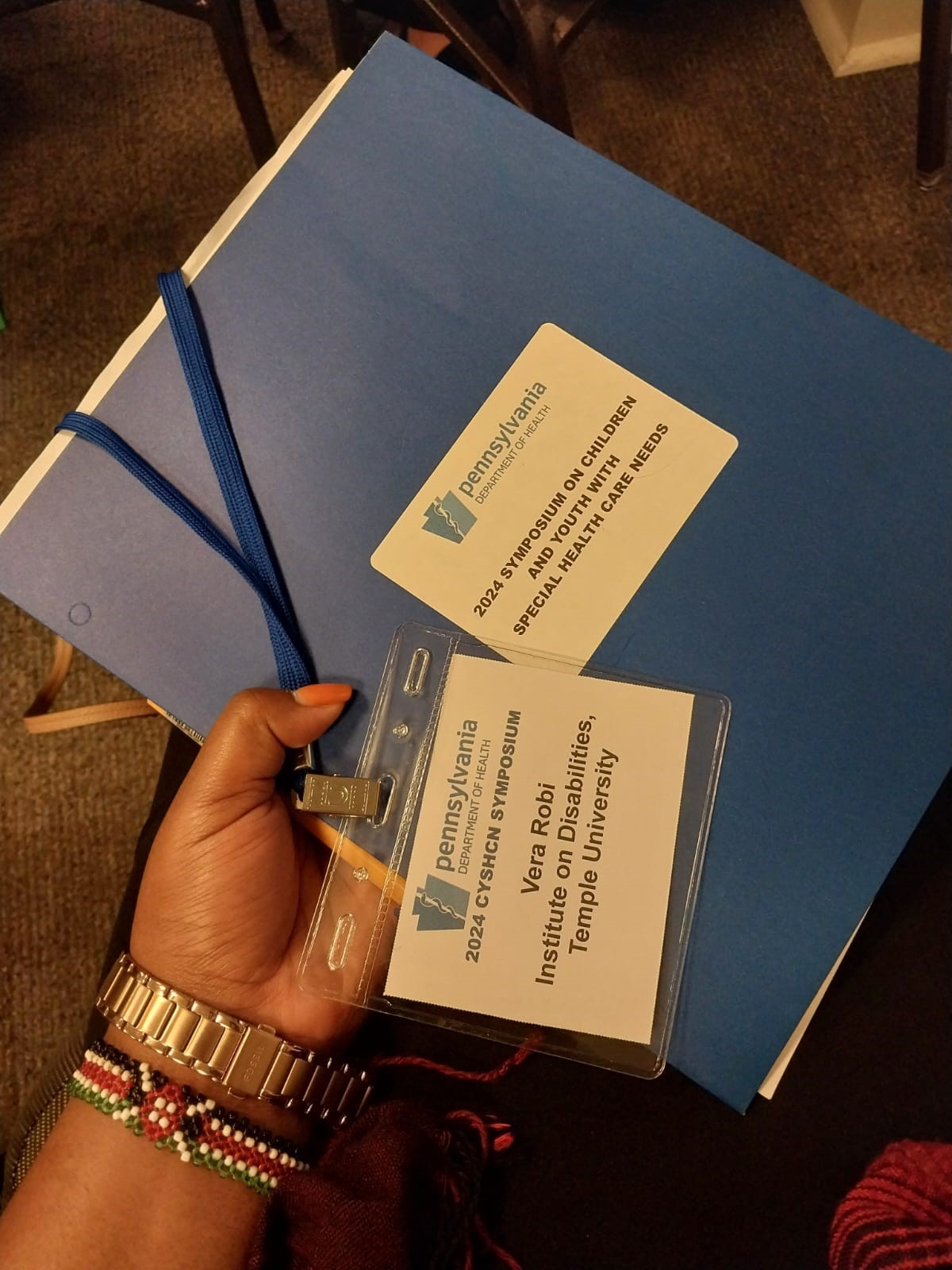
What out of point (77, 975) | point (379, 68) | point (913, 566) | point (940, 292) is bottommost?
point (77, 975)

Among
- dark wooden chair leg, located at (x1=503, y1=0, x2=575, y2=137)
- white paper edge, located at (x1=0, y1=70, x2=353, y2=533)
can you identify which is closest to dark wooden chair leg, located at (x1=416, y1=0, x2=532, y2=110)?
dark wooden chair leg, located at (x1=503, y1=0, x2=575, y2=137)

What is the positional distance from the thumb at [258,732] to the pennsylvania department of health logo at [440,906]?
119 millimetres

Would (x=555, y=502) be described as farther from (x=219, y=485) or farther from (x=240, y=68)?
(x=240, y=68)

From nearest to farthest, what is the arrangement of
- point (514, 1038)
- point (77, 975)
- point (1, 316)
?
1. point (514, 1038)
2. point (77, 975)
3. point (1, 316)

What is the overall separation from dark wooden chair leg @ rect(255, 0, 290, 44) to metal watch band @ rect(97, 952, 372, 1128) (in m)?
1.21

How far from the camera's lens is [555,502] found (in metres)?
0.56

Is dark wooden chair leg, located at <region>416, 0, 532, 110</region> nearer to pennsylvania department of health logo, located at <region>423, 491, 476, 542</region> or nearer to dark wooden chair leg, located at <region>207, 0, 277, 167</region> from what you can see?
dark wooden chair leg, located at <region>207, 0, 277, 167</region>

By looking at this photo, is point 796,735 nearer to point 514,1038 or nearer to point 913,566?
point 913,566

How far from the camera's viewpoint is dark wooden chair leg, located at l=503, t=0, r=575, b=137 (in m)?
0.77

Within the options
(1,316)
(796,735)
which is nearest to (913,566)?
(796,735)

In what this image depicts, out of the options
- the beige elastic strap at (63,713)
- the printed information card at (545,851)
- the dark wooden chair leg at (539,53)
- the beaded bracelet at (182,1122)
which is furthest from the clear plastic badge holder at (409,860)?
the dark wooden chair leg at (539,53)

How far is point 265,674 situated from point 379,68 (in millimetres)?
441

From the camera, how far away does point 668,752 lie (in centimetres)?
53

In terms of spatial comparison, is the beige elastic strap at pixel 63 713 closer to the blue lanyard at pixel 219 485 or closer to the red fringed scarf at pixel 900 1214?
the blue lanyard at pixel 219 485
